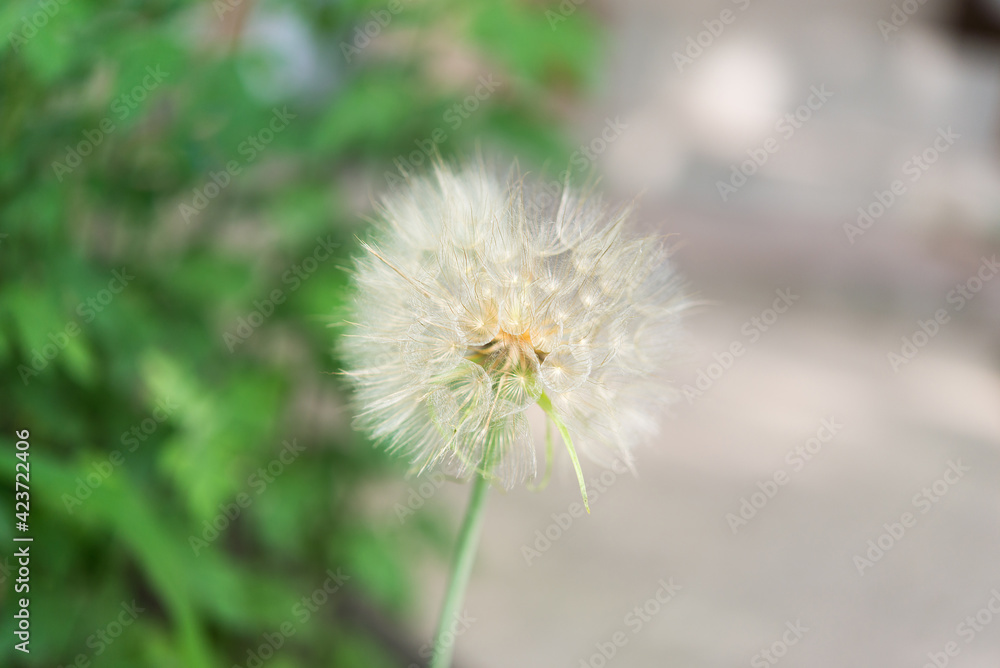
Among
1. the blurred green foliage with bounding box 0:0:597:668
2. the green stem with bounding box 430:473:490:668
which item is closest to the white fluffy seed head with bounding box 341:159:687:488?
the green stem with bounding box 430:473:490:668

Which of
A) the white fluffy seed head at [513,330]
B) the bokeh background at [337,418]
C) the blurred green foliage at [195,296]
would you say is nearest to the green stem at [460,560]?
the white fluffy seed head at [513,330]

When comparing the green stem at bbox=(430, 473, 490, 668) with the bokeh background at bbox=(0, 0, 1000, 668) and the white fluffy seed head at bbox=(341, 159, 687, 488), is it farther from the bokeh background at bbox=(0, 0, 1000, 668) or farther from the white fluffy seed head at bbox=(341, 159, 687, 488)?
the bokeh background at bbox=(0, 0, 1000, 668)

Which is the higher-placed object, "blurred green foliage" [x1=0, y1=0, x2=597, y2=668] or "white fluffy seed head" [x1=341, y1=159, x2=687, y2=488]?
"white fluffy seed head" [x1=341, y1=159, x2=687, y2=488]

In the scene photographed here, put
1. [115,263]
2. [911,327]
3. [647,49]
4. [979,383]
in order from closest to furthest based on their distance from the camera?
[115,263] < [979,383] < [911,327] < [647,49]

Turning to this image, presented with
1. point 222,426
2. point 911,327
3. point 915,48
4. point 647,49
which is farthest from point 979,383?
point 222,426

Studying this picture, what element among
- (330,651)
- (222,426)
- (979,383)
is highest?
(979,383)

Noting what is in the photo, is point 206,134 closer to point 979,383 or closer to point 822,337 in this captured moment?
point 979,383
